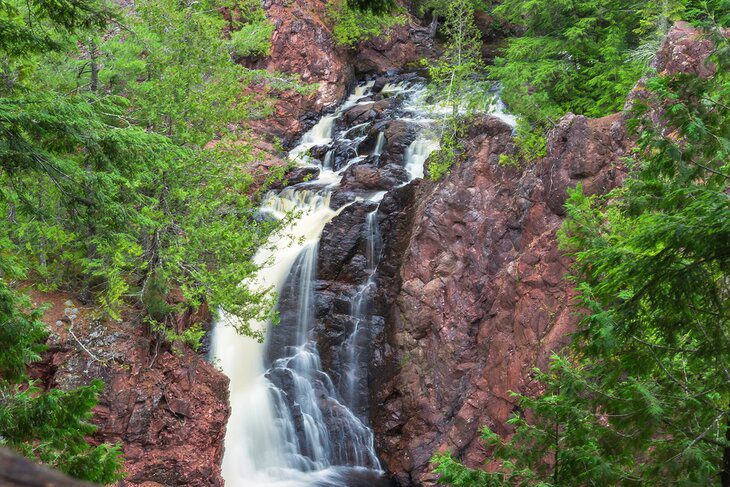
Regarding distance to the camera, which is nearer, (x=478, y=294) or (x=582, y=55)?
(x=478, y=294)

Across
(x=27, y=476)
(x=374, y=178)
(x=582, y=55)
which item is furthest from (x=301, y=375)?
(x=27, y=476)

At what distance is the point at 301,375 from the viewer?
1574 centimetres

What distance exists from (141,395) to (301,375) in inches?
228

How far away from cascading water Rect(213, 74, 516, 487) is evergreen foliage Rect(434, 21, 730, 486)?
772cm

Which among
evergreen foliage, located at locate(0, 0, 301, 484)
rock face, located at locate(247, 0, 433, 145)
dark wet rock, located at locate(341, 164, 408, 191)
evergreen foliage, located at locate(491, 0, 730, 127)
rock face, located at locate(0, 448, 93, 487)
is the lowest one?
rock face, located at locate(0, 448, 93, 487)

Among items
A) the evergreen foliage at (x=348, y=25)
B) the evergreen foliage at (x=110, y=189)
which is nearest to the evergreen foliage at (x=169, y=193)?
the evergreen foliage at (x=110, y=189)

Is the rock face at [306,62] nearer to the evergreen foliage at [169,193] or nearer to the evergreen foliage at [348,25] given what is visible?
the evergreen foliage at [348,25]

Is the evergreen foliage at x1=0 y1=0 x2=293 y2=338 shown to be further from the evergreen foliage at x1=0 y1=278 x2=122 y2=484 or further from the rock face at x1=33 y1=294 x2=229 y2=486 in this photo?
the evergreen foliage at x1=0 y1=278 x2=122 y2=484

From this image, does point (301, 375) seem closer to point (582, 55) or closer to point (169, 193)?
point (169, 193)

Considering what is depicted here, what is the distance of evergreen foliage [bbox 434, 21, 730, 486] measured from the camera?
4.02 meters

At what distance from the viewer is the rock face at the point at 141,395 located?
402 inches

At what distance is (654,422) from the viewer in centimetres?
474

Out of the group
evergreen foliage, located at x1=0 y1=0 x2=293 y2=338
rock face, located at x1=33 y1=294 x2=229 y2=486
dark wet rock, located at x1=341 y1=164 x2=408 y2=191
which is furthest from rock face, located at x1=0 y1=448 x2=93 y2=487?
dark wet rock, located at x1=341 y1=164 x2=408 y2=191

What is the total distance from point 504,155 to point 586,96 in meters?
3.21
